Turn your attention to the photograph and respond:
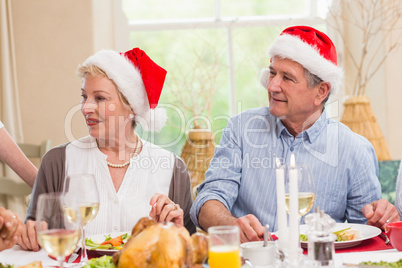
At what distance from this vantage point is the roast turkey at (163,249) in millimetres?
1051

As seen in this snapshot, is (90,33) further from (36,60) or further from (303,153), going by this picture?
(303,153)

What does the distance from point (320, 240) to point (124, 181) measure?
40.6 inches

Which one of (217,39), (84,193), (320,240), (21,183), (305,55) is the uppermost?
(217,39)

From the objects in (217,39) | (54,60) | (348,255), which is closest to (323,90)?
(348,255)

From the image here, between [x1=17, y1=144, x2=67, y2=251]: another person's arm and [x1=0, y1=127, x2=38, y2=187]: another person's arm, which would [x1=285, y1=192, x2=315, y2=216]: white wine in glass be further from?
[x1=0, y1=127, x2=38, y2=187]: another person's arm

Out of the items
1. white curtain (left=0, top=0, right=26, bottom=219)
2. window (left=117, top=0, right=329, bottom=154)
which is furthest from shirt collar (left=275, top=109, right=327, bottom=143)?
white curtain (left=0, top=0, right=26, bottom=219)

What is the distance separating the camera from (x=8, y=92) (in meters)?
3.29

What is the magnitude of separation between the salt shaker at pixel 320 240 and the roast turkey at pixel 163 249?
240 millimetres

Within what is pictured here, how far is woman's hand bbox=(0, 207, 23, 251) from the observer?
1.35 metres

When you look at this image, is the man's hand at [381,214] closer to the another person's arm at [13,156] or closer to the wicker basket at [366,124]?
the another person's arm at [13,156]

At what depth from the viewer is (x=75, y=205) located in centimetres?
108

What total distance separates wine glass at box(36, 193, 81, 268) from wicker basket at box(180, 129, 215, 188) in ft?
7.30

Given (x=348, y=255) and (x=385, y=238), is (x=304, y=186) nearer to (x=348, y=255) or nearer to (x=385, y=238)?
(x=348, y=255)

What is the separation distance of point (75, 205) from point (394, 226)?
2.69 feet
